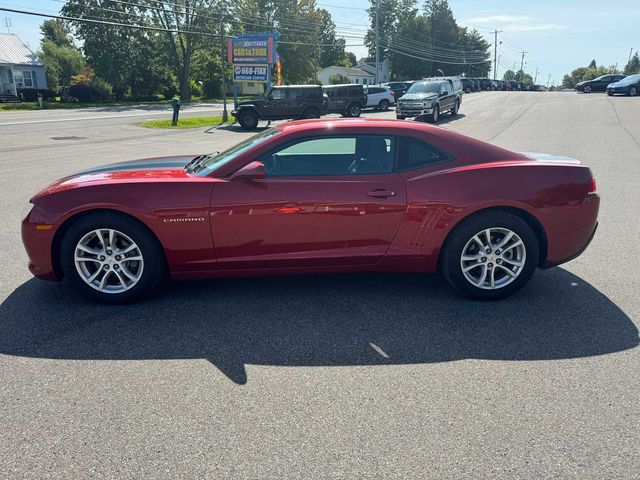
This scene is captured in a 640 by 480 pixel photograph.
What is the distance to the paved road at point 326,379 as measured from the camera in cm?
252

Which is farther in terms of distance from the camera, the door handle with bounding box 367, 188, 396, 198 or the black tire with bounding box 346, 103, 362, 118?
the black tire with bounding box 346, 103, 362, 118

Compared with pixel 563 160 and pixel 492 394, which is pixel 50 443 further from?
pixel 563 160

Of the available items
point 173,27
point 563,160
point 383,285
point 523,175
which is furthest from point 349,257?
point 173,27

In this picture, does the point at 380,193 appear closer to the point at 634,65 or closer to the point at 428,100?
the point at 428,100

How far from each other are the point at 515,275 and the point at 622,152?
11.7 meters

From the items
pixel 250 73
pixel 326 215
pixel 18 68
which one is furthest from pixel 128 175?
pixel 18 68

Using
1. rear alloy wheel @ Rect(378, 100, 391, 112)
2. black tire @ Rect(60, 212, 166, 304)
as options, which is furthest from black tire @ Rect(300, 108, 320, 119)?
black tire @ Rect(60, 212, 166, 304)

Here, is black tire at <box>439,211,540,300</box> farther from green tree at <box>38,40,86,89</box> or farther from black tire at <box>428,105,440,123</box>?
green tree at <box>38,40,86,89</box>

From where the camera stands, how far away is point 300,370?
10.9 ft

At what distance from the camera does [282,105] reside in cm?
2445

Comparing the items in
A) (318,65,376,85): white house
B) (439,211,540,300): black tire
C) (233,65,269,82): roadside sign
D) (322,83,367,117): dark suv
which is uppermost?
(318,65,376,85): white house

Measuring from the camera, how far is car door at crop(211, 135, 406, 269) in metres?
4.10

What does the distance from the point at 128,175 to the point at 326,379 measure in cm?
250

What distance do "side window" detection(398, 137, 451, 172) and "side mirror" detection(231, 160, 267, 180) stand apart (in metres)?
1.13
